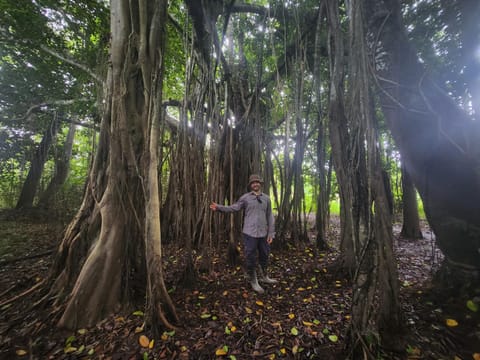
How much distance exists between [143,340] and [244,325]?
2.32ft

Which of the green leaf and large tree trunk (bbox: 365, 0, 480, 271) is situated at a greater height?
large tree trunk (bbox: 365, 0, 480, 271)

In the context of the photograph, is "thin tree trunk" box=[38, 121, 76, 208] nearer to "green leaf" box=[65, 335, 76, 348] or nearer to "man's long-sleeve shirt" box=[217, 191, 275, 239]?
"green leaf" box=[65, 335, 76, 348]

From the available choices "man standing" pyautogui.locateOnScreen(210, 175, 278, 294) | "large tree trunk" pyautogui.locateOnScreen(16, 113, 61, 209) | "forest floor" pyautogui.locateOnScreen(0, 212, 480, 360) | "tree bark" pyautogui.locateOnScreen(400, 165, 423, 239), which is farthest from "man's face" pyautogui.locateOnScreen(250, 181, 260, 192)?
"large tree trunk" pyautogui.locateOnScreen(16, 113, 61, 209)

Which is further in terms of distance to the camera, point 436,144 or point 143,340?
point 436,144

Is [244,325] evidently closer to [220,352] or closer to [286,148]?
[220,352]

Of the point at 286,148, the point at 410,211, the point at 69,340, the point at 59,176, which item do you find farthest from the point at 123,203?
the point at 410,211

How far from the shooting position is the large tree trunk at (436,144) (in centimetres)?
155

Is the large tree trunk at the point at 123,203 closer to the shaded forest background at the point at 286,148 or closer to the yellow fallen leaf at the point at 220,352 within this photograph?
the shaded forest background at the point at 286,148

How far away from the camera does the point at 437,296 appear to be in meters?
1.66

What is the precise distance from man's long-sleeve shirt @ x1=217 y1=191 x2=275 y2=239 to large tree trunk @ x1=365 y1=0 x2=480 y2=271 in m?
1.42

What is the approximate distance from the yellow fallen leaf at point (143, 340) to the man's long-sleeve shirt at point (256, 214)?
46.3 inches

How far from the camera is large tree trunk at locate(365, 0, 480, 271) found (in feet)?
5.10

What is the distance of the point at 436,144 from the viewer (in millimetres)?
1669

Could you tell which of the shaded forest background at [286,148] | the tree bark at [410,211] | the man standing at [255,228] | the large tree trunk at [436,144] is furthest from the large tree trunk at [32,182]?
the tree bark at [410,211]
